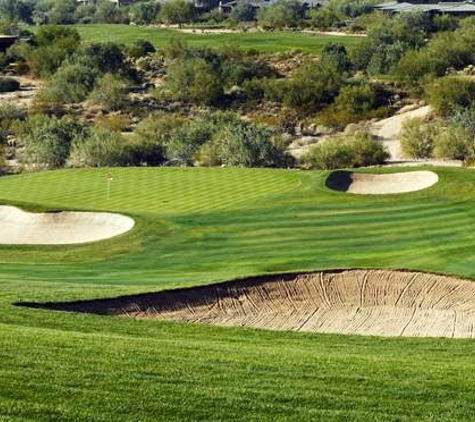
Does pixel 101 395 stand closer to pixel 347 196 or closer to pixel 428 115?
pixel 347 196

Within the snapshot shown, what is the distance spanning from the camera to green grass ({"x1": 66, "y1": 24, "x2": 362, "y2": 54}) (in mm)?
115281

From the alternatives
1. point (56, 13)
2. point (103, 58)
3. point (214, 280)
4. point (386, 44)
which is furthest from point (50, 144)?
point (56, 13)

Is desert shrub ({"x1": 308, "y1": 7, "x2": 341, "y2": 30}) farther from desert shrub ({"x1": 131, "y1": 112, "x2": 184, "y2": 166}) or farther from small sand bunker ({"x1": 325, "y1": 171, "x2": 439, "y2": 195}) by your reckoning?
small sand bunker ({"x1": 325, "y1": 171, "x2": 439, "y2": 195})

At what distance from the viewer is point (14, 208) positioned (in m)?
35.6

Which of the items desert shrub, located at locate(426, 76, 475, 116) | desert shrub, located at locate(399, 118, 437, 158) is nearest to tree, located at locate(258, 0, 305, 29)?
desert shrub, located at locate(426, 76, 475, 116)

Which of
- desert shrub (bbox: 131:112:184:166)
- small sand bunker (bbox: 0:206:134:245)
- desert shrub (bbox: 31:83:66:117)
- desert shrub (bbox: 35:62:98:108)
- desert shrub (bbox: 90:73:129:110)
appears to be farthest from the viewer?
desert shrub (bbox: 35:62:98:108)

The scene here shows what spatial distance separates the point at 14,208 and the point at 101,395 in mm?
23876

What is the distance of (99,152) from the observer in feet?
189

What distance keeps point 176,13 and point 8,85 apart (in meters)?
58.9

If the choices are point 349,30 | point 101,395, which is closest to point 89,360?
point 101,395

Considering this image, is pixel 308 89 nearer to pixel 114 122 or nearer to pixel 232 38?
pixel 114 122

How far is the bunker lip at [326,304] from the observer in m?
22.1

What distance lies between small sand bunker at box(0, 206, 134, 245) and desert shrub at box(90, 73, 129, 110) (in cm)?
5206

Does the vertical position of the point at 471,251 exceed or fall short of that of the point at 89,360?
it falls short
